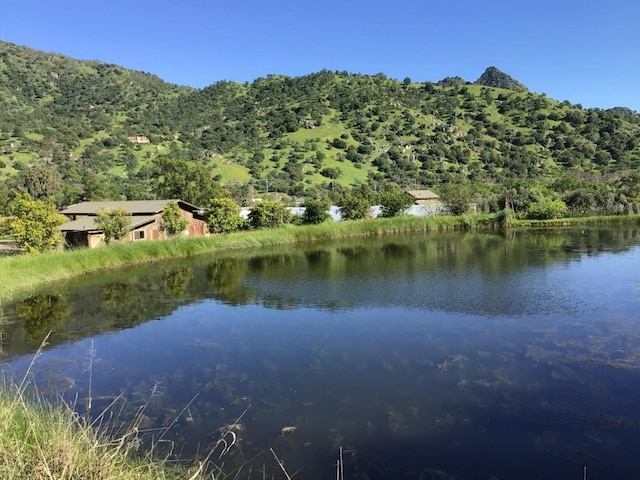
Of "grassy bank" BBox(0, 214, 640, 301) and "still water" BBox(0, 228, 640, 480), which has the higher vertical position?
"grassy bank" BBox(0, 214, 640, 301)

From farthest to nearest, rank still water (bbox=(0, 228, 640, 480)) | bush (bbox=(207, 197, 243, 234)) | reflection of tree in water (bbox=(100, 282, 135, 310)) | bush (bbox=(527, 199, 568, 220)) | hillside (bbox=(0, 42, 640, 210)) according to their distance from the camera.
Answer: hillside (bbox=(0, 42, 640, 210)) → bush (bbox=(527, 199, 568, 220)) → bush (bbox=(207, 197, 243, 234)) → reflection of tree in water (bbox=(100, 282, 135, 310)) → still water (bbox=(0, 228, 640, 480))

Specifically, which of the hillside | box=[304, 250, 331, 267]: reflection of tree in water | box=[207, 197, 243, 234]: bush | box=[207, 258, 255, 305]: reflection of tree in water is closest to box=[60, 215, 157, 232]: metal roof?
box=[207, 197, 243, 234]: bush

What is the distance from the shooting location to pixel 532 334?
15125mm

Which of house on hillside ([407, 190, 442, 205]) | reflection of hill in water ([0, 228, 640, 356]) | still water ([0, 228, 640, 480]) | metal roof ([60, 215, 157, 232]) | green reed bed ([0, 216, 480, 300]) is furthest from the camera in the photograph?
house on hillside ([407, 190, 442, 205])

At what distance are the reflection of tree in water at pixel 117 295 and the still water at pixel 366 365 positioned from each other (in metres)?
0.14

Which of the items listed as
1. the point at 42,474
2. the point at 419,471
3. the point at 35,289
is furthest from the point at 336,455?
the point at 35,289

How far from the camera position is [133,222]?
129 ft

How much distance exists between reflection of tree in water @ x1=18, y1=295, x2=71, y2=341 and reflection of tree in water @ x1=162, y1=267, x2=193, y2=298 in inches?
182

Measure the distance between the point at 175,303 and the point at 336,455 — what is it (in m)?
14.4

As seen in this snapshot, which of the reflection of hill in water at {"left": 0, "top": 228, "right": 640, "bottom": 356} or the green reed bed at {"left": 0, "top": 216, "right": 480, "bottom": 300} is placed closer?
the reflection of hill in water at {"left": 0, "top": 228, "right": 640, "bottom": 356}

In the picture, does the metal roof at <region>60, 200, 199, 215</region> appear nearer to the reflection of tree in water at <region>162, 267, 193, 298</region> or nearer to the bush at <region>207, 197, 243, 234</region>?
the bush at <region>207, 197, 243, 234</region>

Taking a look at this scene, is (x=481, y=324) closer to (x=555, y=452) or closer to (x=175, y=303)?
(x=555, y=452)

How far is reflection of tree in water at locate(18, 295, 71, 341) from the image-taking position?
679 inches

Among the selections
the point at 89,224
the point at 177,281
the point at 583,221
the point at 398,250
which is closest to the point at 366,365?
the point at 177,281
